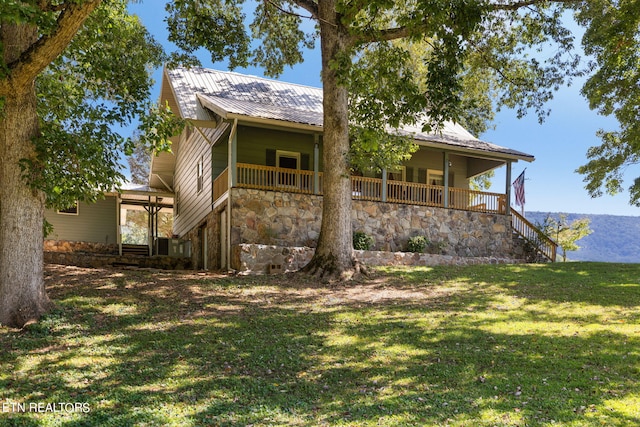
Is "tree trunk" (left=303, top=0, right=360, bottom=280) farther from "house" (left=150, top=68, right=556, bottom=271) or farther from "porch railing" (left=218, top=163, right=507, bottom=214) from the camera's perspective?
"porch railing" (left=218, top=163, right=507, bottom=214)

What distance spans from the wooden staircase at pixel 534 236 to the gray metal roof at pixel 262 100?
2.39 meters

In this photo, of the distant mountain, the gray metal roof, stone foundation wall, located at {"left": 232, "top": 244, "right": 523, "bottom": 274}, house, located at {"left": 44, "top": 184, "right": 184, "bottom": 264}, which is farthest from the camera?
the distant mountain

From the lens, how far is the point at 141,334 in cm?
895

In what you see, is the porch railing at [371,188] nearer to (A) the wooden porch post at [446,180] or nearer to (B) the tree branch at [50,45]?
(A) the wooden porch post at [446,180]

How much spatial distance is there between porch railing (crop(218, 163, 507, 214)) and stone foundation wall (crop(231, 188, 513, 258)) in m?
0.26

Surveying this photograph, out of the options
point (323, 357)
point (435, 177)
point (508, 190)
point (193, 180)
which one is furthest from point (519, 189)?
point (323, 357)

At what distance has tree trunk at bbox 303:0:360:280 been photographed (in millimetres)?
14352

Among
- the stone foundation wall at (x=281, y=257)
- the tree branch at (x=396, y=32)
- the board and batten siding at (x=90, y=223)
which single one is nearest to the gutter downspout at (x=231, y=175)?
the stone foundation wall at (x=281, y=257)

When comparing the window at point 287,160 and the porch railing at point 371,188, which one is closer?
the porch railing at point 371,188

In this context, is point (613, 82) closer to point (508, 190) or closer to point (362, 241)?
point (508, 190)

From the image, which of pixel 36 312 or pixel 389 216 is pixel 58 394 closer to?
pixel 36 312

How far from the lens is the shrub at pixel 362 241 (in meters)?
18.0

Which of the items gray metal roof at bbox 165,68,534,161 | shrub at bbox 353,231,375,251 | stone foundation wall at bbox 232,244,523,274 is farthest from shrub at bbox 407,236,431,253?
gray metal roof at bbox 165,68,534,161

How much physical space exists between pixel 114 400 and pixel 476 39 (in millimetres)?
13837
